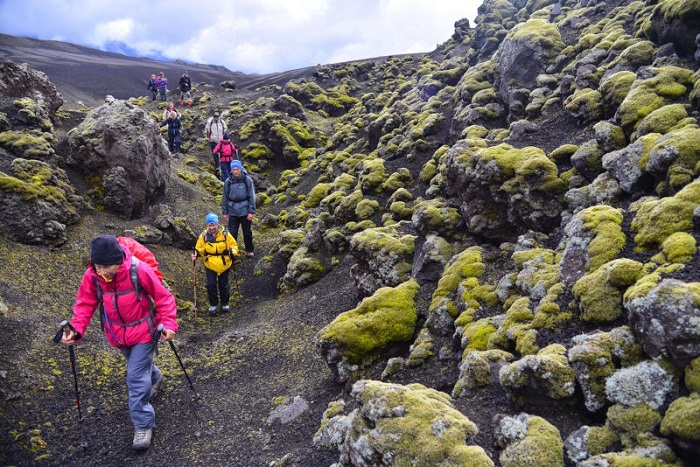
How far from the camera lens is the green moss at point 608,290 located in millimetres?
7512

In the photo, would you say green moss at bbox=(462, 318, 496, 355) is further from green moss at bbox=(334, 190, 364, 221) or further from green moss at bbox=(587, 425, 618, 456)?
green moss at bbox=(334, 190, 364, 221)

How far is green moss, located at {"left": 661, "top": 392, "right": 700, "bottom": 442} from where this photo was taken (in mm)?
4961

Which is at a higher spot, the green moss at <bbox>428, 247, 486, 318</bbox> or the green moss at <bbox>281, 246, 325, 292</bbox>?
the green moss at <bbox>428, 247, 486, 318</bbox>

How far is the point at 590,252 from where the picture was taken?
8.95 meters

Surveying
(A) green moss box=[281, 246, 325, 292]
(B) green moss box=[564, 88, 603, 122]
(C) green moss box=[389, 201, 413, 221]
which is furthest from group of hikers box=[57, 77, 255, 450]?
(B) green moss box=[564, 88, 603, 122]

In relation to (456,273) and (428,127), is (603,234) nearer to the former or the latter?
(456,273)

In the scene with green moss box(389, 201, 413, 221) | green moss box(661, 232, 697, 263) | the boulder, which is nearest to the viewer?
the boulder

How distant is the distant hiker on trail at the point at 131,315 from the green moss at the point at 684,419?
27.9 feet

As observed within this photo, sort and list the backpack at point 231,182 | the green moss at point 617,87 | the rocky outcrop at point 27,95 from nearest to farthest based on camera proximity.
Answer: the green moss at point 617,87, the backpack at point 231,182, the rocky outcrop at point 27,95

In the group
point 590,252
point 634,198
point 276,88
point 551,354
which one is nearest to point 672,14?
point 634,198

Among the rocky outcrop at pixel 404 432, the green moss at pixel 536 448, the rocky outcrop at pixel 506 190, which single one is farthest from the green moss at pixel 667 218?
the rocky outcrop at pixel 404 432

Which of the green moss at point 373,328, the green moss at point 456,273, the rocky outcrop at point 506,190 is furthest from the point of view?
the rocky outcrop at point 506,190

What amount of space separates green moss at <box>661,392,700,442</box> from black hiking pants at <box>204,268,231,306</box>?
46.8 feet

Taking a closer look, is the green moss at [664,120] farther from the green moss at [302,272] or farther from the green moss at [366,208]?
the green moss at [302,272]
